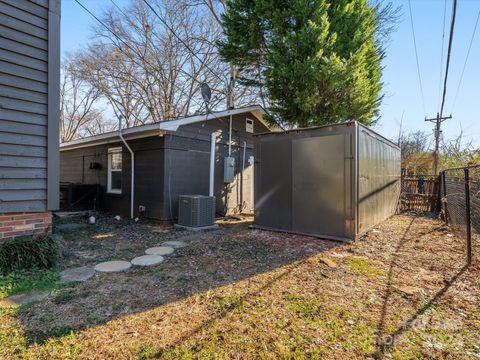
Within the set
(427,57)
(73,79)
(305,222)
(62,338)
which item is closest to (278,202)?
(305,222)

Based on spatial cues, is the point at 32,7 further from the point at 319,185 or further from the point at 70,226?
the point at 319,185

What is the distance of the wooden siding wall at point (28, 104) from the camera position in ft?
11.2

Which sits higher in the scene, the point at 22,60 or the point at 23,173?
the point at 22,60

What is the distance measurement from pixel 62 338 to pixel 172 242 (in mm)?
3161

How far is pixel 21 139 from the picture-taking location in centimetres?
353

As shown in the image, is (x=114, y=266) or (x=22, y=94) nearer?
(x=22, y=94)

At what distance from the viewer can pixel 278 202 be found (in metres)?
6.03

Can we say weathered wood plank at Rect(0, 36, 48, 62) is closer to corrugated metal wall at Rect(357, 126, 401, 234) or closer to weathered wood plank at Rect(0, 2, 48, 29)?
weathered wood plank at Rect(0, 2, 48, 29)

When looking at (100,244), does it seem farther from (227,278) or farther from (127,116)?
(127,116)

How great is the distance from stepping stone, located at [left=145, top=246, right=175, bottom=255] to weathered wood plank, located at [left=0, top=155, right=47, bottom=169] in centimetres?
200

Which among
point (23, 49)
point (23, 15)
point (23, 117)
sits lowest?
point (23, 117)

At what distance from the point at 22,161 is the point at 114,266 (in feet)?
5.95

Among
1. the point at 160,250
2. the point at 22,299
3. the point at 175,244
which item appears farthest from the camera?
the point at 175,244

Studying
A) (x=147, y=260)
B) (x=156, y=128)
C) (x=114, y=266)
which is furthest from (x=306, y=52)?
(x=114, y=266)
